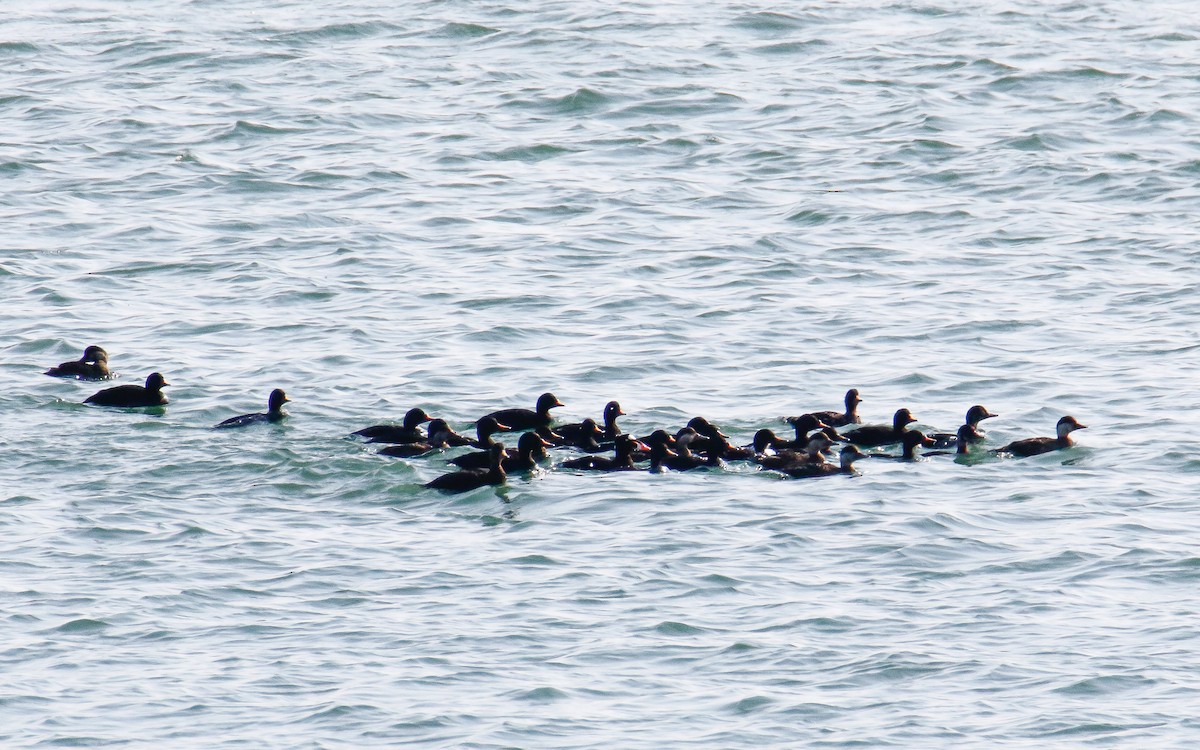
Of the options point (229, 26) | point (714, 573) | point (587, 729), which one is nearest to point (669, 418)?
point (714, 573)

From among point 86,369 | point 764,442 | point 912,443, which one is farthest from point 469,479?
point 86,369

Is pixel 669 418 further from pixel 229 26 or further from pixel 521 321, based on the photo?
pixel 229 26

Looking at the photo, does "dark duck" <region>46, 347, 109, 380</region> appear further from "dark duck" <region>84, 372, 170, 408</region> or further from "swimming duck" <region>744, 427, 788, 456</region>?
"swimming duck" <region>744, 427, 788, 456</region>

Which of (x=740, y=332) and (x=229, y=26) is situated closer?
(x=740, y=332)

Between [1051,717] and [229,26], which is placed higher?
[229,26]

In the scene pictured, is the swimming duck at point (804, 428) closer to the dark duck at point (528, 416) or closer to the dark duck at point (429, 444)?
the dark duck at point (528, 416)

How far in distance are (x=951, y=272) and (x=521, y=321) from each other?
16.3 feet

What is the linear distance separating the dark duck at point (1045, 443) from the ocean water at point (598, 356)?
0.10m

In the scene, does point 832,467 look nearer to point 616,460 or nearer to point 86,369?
point 616,460

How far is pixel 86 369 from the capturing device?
18.4m

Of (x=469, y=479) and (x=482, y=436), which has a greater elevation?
(x=482, y=436)

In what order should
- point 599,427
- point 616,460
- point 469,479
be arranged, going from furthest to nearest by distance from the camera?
point 599,427
point 616,460
point 469,479

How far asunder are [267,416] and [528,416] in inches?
88.2

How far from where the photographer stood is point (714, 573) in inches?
546
